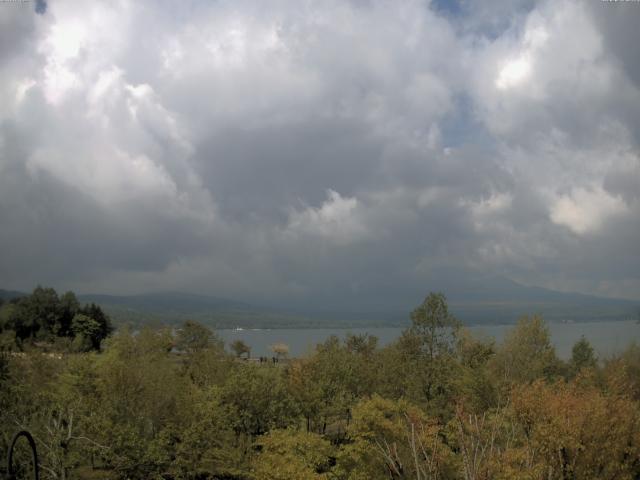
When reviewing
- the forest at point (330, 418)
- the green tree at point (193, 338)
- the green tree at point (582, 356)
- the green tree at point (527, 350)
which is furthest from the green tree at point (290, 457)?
the green tree at point (193, 338)

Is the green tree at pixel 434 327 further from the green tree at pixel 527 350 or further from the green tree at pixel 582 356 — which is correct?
the green tree at pixel 582 356

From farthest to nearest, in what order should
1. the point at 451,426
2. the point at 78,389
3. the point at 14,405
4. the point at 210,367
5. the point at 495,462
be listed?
the point at 210,367, the point at 78,389, the point at 451,426, the point at 14,405, the point at 495,462

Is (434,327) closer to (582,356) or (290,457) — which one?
(290,457)

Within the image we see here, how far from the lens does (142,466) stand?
3431 cm

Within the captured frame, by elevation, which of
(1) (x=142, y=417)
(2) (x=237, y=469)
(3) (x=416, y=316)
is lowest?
(2) (x=237, y=469)

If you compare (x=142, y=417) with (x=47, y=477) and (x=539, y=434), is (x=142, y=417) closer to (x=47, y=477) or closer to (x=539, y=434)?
(x=47, y=477)

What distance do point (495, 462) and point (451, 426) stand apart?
1428cm

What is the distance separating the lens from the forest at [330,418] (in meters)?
31.7

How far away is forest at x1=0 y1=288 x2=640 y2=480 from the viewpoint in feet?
→ 104

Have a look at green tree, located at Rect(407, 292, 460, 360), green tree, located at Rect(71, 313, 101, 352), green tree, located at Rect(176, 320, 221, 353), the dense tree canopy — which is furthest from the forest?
the dense tree canopy

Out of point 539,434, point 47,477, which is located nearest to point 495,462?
point 539,434

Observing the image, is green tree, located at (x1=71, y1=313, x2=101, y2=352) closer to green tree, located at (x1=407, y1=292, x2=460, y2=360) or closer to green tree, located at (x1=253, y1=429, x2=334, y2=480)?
green tree, located at (x1=407, y1=292, x2=460, y2=360)

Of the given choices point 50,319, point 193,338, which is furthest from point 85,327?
point 193,338

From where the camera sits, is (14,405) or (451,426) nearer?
(14,405)
